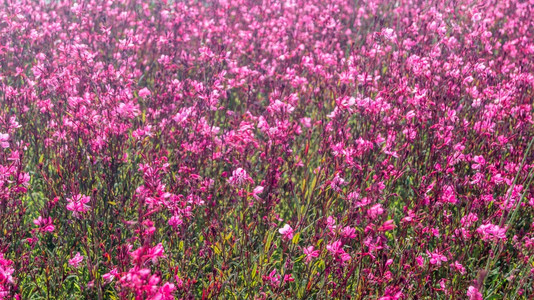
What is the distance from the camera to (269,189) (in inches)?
125

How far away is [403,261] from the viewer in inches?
99.0

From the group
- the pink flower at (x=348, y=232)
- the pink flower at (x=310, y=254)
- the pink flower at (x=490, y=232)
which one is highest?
the pink flower at (x=348, y=232)

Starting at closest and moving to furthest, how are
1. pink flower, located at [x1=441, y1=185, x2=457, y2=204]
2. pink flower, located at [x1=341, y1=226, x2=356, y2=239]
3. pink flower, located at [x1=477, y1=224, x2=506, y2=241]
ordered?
pink flower, located at [x1=341, y1=226, x2=356, y2=239], pink flower, located at [x1=477, y1=224, x2=506, y2=241], pink flower, located at [x1=441, y1=185, x2=457, y2=204]

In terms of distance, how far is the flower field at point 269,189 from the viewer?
2.64 metres

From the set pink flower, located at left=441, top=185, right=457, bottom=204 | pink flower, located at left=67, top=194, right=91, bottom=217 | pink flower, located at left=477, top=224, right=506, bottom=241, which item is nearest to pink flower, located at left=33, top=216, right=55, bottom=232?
pink flower, located at left=67, top=194, right=91, bottom=217

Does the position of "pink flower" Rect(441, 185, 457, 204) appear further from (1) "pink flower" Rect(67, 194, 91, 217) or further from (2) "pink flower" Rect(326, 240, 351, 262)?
(1) "pink flower" Rect(67, 194, 91, 217)

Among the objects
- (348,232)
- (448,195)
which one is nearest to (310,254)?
(348,232)

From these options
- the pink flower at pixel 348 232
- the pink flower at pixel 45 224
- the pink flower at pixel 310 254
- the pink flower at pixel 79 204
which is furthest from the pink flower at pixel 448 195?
the pink flower at pixel 45 224

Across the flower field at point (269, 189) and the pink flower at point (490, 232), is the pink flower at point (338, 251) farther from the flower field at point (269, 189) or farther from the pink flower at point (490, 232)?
the pink flower at point (490, 232)

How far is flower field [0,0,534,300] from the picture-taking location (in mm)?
2637

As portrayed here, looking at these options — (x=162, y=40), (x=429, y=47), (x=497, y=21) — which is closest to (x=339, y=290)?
(x=429, y=47)

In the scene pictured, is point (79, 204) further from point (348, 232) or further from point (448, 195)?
point (448, 195)

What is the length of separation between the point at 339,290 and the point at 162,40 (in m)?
3.87

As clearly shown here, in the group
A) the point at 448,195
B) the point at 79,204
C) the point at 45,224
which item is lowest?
the point at 45,224
